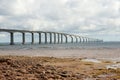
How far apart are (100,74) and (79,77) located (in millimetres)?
2416

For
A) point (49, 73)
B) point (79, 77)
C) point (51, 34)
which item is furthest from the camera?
point (51, 34)

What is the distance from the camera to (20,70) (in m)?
23.3

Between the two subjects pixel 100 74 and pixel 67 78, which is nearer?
pixel 67 78

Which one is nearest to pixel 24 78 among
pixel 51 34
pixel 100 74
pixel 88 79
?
pixel 88 79

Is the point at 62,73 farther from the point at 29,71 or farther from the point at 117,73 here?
the point at 117,73

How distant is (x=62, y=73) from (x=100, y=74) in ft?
8.94

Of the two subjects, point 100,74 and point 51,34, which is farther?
point 51,34

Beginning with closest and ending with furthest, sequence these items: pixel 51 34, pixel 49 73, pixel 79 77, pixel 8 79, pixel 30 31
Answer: pixel 8 79 → pixel 79 77 → pixel 49 73 → pixel 30 31 → pixel 51 34

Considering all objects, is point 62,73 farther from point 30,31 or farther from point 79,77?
point 30,31

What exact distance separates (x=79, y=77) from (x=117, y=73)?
3454 mm

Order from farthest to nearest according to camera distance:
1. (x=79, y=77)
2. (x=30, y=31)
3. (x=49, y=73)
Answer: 1. (x=30, y=31)
2. (x=49, y=73)
3. (x=79, y=77)

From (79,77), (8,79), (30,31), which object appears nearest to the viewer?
(8,79)

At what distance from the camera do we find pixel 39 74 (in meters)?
21.7

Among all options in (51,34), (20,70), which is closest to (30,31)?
(51,34)
